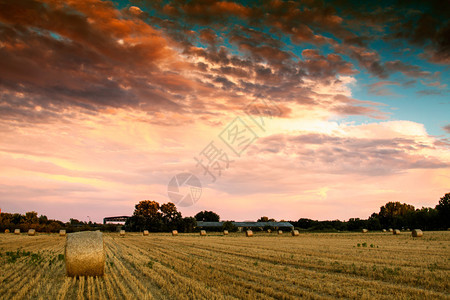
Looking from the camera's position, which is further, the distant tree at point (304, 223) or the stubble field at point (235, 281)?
the distant tree at point (304, 223)

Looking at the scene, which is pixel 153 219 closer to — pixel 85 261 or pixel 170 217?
pixel 170 217

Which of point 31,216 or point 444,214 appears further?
point 31,216

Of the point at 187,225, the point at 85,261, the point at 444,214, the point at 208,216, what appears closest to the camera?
the point at 85,261

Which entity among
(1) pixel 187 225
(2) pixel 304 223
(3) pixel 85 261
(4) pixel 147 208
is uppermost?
(4) pixel 147 208

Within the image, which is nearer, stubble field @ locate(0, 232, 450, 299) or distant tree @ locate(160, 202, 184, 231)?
stubble field @ locate(0, 232, 450, 299)

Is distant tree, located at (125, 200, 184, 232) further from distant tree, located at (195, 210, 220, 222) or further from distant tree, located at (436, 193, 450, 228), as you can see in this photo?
distant tree, located at (436, 193, 450, 228)

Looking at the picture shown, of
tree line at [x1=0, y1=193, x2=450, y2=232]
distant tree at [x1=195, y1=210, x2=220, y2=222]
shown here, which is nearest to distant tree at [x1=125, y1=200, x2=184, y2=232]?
tree line at [x1=0, y1=193, x2=450, y2=232]

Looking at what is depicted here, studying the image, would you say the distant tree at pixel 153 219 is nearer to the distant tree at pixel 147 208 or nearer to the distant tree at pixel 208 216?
the distant tree at pixel 147 208

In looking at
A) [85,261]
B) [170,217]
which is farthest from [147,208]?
[85,261]

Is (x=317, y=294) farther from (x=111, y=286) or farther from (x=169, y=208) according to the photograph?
(x=169, y=208)

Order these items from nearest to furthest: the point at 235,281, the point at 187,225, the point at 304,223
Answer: the point at 235,281 < the point at 187,225 < the point at 304,223

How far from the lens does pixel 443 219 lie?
10612 cm

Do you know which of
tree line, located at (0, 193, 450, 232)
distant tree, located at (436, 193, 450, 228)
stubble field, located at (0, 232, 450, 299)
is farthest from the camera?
distant tree, located at (436, 193, 450, 228)

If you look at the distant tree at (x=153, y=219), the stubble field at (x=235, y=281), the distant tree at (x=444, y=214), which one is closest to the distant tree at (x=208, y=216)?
the distant tree at (x=153, y=219)
